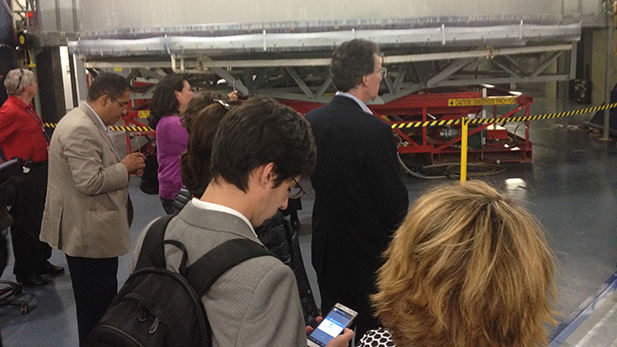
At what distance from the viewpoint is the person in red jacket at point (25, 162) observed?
4.98 m

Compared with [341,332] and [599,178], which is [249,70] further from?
[341,332]

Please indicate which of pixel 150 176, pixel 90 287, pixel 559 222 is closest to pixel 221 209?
pixel 90 287

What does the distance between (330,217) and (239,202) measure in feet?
5.56

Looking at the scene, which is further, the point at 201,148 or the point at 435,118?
the point at 435,118

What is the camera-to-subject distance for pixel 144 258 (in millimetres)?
1498

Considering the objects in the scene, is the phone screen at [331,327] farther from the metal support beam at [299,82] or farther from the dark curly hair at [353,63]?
the metal support beam at [299,82]

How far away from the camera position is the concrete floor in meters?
4.39

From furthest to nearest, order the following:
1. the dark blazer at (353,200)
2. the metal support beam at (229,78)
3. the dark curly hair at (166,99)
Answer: the metal support beam at (229,78)
the dark curly hair at (166,99)
the dark blazer at (353,200)

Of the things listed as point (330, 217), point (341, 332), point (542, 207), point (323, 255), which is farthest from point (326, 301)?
point (542, 207)

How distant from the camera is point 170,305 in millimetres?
1326

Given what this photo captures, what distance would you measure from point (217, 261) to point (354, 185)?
173 cm

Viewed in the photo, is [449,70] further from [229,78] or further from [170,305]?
[170,305]

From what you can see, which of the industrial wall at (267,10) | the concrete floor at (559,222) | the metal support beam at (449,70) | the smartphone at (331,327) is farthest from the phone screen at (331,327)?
the metal support beam at (449,70)

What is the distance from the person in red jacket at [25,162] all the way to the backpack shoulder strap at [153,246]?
155 inches
